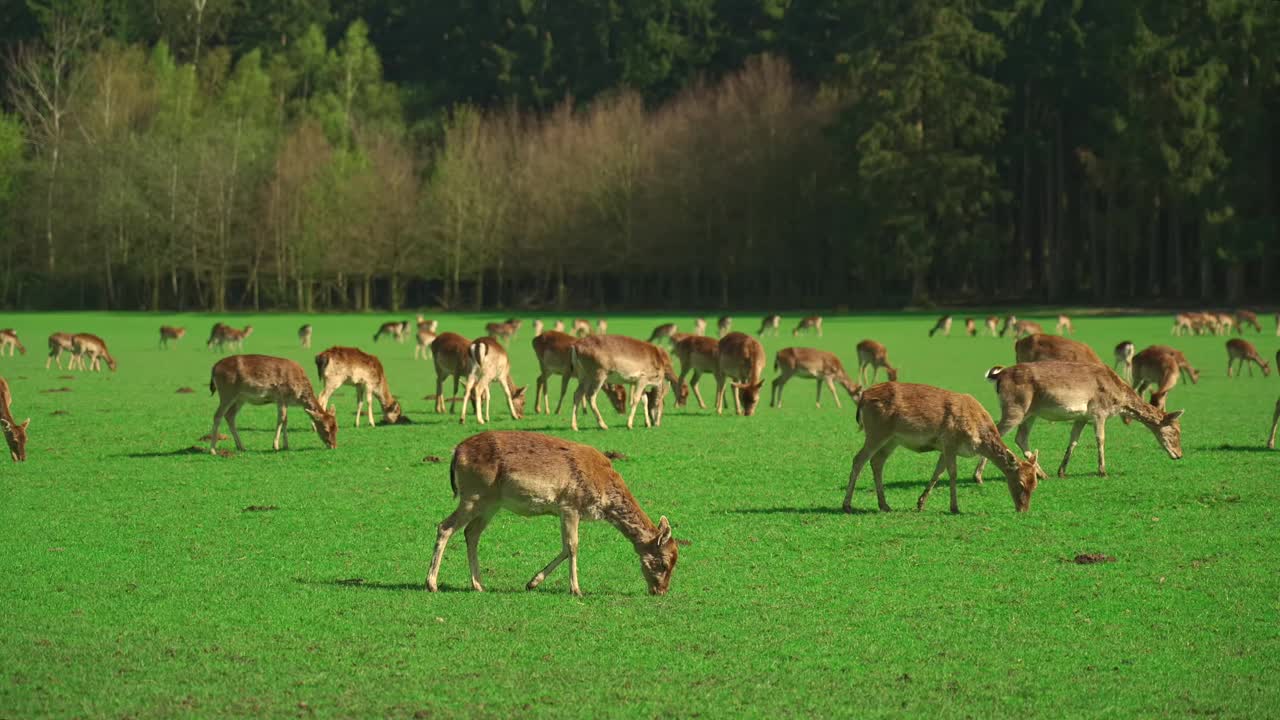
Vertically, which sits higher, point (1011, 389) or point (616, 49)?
point (616, 49)

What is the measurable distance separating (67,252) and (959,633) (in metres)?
84.4

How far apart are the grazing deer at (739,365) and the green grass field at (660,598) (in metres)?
5.27

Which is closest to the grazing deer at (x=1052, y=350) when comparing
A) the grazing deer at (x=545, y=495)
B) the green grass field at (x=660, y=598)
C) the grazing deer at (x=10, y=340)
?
the green grass field at (x=660, y=598)

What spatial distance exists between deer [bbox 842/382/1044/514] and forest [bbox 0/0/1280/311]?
2089 inches

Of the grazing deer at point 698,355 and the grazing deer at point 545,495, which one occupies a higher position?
the grazing deer at point 698,355

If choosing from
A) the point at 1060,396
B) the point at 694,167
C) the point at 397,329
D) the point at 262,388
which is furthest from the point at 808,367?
the point at 694,167

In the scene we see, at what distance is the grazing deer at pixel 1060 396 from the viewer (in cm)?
1468

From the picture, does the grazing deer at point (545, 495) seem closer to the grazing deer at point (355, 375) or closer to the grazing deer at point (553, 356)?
the grazing deer at point (355, 375)

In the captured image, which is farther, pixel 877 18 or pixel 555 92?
pixel 555 92

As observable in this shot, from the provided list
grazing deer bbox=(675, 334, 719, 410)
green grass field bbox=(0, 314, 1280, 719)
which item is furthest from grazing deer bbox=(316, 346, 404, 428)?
grazing deer bbox=(675, 334, 719, 410)

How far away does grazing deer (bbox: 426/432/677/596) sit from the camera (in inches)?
374

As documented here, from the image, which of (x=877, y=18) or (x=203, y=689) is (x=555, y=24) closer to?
(x=877, y=18)

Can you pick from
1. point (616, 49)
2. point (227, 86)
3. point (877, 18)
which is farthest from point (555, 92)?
point (877, 18)

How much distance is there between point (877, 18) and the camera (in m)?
79.2
